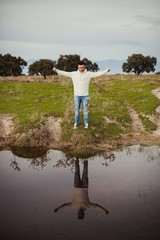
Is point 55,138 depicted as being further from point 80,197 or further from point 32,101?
point 32,101

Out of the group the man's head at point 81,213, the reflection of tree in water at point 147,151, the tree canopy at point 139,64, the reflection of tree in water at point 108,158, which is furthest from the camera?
the tree canopy at point 139,64

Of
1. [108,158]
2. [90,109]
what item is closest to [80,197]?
[108,158]

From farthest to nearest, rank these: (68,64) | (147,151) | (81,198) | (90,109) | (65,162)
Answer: (68,64) < (90,109) < (147,151) < (65,162) < (81,198)

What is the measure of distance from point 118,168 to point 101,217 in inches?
171

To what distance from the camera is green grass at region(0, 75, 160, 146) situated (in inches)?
693

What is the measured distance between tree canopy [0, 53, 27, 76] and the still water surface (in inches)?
2352

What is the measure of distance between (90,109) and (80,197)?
450 inches

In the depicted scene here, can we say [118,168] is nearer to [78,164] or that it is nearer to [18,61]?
[78,164]

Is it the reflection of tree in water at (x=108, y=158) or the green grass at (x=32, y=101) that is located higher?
the green grass at (x=32, y=101)

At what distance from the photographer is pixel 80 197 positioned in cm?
1009

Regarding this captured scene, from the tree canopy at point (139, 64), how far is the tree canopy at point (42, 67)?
1951cm

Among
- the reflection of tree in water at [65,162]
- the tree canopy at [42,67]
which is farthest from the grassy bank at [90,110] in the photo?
the tree canopy at [42,67]

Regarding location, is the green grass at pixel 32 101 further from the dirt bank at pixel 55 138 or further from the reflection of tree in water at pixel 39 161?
the reflection of tree in water at pixel 39 161

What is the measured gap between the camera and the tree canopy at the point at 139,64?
7594 cm
